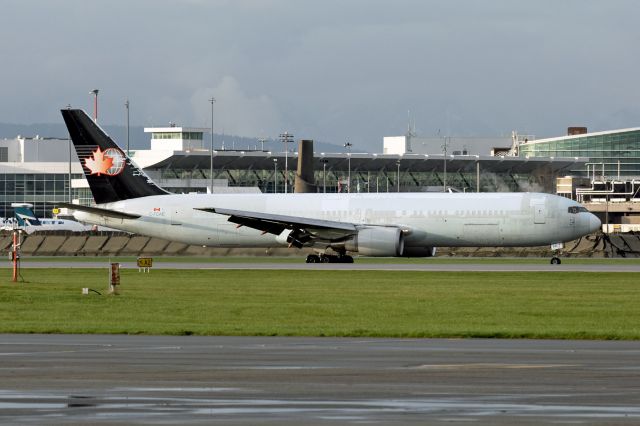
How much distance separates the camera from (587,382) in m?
19.9

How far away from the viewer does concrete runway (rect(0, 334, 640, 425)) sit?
1641 cm

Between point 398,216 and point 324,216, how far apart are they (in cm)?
466

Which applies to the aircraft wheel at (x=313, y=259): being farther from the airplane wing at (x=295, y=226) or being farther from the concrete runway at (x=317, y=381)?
the concrete runway at (x=317, y=381)

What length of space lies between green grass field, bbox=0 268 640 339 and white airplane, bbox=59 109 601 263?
517 inches

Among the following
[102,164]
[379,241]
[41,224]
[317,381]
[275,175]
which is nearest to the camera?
[317,381]

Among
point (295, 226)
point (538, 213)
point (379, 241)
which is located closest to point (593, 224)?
point (538, 213)

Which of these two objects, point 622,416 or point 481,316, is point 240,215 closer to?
point 481,316

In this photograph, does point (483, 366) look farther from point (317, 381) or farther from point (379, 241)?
point (379, 241)

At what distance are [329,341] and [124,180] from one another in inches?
2072

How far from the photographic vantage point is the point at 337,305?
40562mm

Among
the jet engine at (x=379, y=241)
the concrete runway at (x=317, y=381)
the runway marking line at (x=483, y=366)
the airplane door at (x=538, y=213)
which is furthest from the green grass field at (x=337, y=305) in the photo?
the airplane door at (x=538, y=213)

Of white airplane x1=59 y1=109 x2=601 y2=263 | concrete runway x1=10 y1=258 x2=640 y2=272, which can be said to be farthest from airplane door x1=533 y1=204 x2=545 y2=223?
concrete runway x1=10 y1=258 x2=640 y2=272

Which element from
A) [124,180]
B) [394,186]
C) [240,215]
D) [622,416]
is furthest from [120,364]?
[394,186]

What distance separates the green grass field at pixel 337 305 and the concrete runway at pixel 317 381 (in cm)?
328
